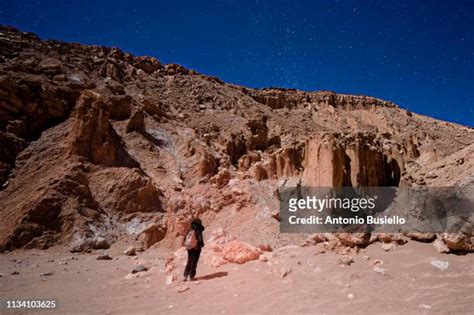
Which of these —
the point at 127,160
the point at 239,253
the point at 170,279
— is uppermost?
the point at 127,160

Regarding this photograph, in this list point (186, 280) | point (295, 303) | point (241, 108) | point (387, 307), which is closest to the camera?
point (387, 307)

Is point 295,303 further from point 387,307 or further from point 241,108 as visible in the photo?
point 241,108

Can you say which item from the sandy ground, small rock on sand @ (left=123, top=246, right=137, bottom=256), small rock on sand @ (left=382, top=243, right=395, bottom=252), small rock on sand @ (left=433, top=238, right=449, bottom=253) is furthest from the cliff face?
the sandy ground

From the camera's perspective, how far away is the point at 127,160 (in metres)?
18.2

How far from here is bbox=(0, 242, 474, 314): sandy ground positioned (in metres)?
4.05

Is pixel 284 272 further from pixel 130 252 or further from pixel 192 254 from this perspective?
pixel 130 252

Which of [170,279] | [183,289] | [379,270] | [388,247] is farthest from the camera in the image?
[170,279]

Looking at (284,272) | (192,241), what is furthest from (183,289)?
(284,272)

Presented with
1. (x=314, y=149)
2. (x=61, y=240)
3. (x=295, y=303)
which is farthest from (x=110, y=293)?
(x=314, y=149)

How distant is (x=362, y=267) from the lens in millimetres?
5344

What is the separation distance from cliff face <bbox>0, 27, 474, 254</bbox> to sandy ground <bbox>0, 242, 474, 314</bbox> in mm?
3246

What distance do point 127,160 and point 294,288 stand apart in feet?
48.9

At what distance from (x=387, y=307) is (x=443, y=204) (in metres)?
3.42

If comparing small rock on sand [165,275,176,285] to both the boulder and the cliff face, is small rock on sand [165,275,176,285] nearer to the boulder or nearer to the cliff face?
the boulder
